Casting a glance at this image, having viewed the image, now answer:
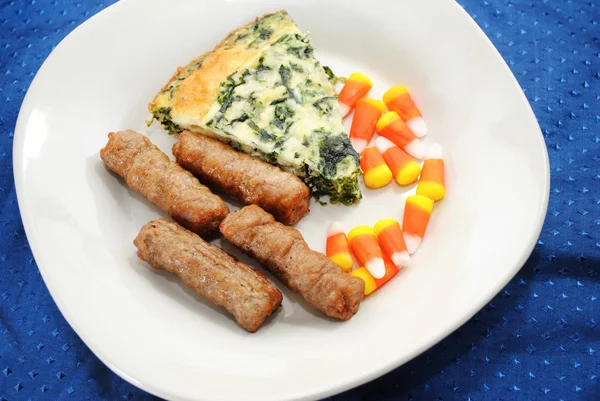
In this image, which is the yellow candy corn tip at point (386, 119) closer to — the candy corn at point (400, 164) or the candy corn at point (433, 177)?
the candy corn at point (400, 164)

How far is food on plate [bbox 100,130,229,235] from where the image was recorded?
3.69 metres

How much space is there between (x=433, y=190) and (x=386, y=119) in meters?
0.70

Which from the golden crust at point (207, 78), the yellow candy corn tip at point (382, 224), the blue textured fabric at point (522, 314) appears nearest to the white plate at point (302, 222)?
the yellow candy corn tip at point (382, 224)

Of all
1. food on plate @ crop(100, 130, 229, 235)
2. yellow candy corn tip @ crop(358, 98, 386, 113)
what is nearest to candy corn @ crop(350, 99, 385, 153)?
yellow candy corn tip @ crop(358, 98, 386, 113)

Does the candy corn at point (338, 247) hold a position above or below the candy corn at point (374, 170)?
below

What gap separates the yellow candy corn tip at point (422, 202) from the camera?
12.5ft

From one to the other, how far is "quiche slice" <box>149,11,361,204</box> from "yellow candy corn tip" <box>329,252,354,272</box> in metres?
0.48

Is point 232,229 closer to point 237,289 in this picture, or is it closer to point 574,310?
point 237,289

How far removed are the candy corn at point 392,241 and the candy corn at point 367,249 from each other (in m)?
0.05

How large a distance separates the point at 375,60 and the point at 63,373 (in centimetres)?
309

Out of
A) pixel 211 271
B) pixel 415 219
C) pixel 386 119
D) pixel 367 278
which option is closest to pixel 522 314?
pixel 415 219

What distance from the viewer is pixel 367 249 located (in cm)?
366

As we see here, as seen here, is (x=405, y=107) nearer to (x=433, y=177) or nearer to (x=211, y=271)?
Result: (x=433, y=177)

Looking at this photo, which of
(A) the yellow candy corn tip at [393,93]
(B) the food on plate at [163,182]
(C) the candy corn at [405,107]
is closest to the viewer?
(B) the food on plate at [163,182]
